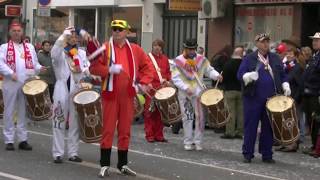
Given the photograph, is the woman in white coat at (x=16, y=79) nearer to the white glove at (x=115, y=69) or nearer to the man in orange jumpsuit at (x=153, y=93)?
the white glove at (x=115, y=69)

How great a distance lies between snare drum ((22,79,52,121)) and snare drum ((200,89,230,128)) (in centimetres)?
260

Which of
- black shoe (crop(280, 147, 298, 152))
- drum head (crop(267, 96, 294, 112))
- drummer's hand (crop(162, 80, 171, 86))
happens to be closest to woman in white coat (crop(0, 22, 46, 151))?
drummer's hand (crop(162, 80, 171, 86))

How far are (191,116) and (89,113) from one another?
8.97ft

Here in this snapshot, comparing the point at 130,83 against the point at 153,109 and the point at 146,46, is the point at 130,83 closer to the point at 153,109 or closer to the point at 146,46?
the point at 153,109

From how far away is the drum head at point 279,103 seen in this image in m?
10.3

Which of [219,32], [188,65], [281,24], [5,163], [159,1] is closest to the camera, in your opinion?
[5,163]

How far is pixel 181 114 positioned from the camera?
12078 millimetres

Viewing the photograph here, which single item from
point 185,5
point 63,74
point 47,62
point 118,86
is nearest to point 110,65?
point 118,86

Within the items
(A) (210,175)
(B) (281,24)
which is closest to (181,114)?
(A) (210,175)

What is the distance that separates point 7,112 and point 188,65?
313 cm

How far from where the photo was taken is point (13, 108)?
10953 millimetres

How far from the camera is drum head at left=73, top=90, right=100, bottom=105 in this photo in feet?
31.4

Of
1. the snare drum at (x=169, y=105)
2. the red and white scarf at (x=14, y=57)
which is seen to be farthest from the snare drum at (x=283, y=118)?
the red and white scarf at (x=14, y=57)

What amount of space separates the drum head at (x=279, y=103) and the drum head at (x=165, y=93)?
2474 millimetres
